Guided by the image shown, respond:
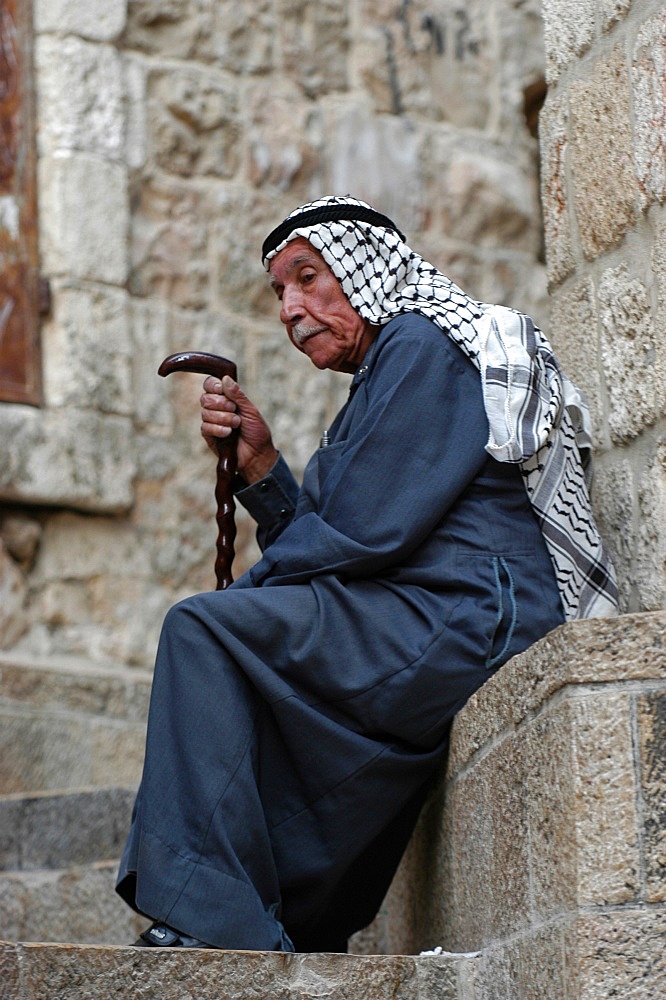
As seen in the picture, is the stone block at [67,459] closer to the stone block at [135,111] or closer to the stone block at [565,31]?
the stone block at [135,111]

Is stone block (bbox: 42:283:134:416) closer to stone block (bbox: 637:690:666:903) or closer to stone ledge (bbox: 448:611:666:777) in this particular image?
stone ledge (bbox: 448:611:666:777)

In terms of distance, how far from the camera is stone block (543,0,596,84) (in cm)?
295

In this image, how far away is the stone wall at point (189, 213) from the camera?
5.39 metres

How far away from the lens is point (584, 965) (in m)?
1.95

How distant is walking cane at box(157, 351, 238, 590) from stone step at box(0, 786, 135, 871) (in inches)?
40.4

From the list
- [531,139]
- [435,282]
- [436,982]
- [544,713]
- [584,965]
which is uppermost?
[531,139]

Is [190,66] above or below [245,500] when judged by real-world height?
above

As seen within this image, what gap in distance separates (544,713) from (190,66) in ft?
14.2

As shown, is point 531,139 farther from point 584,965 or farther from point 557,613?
point 584,965

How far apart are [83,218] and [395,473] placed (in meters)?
3.12

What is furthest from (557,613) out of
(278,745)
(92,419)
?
(92,419)

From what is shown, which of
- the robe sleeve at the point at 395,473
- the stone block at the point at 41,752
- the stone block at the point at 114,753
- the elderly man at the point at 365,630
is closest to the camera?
the elderly man at the point at 365,630

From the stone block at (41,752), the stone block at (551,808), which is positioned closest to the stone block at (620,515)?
the stone block at (551,808)

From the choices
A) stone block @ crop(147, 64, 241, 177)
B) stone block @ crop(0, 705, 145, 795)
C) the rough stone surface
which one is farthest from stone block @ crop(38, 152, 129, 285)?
the rough stone surface
